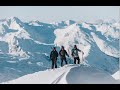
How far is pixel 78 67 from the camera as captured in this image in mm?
33250
